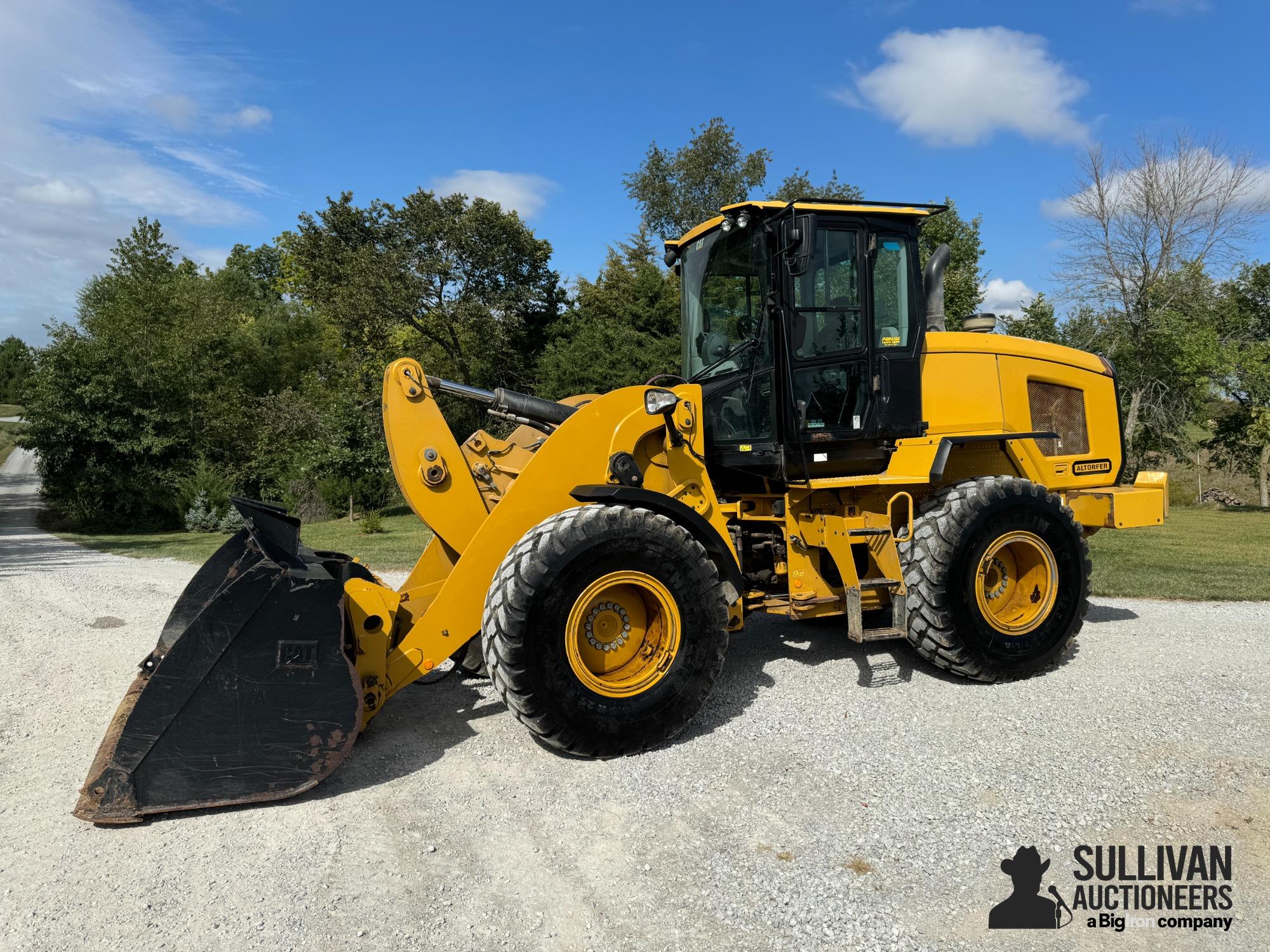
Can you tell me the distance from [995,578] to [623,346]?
21871mm

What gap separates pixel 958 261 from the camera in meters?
34.4

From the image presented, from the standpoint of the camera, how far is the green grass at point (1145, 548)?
9.37 m

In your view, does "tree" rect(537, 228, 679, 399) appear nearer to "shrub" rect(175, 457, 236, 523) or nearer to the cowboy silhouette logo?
"shrub" rect(175, 457, 236, 523)

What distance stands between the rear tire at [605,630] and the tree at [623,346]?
1963cm

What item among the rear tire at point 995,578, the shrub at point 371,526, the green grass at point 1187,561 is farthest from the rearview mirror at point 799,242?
the shrub at point 371,526

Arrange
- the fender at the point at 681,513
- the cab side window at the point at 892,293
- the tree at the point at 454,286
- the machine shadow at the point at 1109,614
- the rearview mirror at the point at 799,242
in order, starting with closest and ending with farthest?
the fender at the point at 681,513 < the rearview mirror at the point at 799,242 < the cab side window at the point at 892,293 < the machine shadow at the point at 1109,614 < the tree at the point at 454,286

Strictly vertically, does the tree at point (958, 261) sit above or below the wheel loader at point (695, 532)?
above

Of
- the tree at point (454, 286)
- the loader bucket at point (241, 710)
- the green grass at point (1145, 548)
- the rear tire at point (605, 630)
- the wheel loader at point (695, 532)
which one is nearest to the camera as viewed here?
the loader bucket at point (241, 710)

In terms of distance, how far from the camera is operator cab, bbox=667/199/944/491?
5312 millimetres

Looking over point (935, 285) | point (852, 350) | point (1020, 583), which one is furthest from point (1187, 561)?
point (852, 350)

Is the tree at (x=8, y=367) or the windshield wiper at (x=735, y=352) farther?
the tree at (x=8, y=367)

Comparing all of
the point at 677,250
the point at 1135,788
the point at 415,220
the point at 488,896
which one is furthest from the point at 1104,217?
the point at 488,896

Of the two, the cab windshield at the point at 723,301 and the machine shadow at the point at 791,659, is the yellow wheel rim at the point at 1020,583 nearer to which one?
the machine shadow at the point at 791,659

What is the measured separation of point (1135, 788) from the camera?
3896 mm
